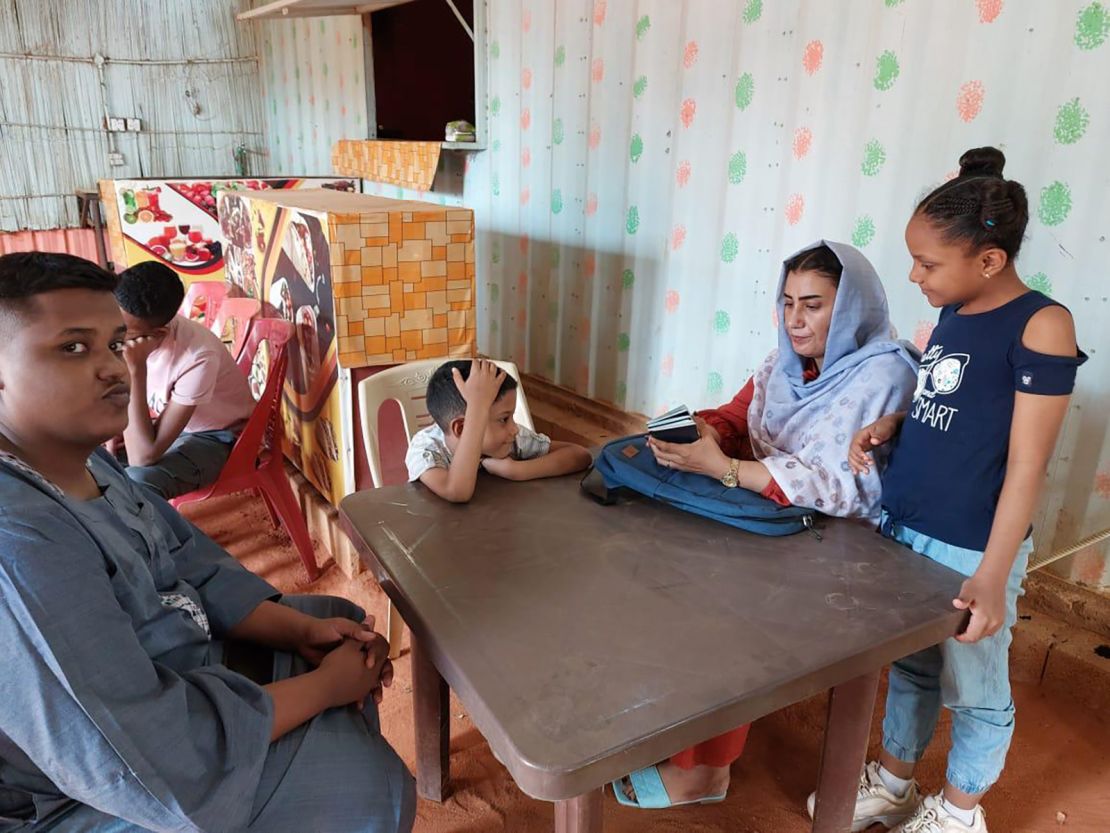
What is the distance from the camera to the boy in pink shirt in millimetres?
2371

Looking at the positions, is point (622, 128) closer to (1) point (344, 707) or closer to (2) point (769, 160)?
(2) point (769, 160)

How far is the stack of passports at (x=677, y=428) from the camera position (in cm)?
155

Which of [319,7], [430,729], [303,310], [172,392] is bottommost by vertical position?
[430,729]

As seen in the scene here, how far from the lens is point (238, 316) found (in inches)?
134

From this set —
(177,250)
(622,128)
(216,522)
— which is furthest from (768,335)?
(177,250)

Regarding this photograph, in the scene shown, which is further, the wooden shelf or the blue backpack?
the wooden shelf

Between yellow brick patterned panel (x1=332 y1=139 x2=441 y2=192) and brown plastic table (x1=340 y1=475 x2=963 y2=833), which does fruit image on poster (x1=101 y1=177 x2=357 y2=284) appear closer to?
yellow brick patterned panel (x1=332 y1=139 x2=441 y2=192)

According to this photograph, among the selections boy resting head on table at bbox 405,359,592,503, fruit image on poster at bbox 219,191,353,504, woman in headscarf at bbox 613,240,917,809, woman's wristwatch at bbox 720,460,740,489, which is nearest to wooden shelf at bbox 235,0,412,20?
fruit image on poster at bbox 219,191,353,504

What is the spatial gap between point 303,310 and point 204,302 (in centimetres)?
163

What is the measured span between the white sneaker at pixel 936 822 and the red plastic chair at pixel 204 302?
3.62 metres

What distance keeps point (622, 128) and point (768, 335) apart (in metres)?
1.09

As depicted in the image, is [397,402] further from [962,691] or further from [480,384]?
[962,691]

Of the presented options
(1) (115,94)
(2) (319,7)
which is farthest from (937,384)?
(1) (115,94)

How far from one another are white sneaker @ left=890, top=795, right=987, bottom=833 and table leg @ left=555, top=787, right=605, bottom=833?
88 centimetres
